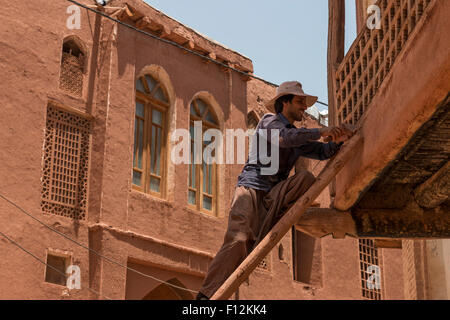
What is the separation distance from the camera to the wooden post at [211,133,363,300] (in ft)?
17.6

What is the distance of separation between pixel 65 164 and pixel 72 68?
5.65 ft

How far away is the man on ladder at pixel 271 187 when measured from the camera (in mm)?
5750

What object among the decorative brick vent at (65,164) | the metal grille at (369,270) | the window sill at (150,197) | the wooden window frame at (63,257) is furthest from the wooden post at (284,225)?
the metal grille at (369,270)

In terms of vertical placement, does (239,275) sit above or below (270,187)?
below

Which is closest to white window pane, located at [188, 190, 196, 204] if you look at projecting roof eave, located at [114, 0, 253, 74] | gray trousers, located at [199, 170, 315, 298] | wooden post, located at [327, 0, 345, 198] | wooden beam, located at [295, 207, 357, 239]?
projecting roof eave, located at [114, 0, 253, 74]

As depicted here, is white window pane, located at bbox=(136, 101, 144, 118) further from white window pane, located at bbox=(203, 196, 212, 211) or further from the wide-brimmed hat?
the wide-brimmed hat

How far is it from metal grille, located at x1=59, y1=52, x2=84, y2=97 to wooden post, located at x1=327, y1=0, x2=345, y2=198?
7.03 metres

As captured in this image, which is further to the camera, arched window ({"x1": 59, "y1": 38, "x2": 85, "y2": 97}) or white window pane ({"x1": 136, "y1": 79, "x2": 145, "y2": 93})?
white window pane ({"x1": 136, "y1": 79, "x2": 145, "y2": 93})

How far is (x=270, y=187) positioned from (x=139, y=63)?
9.07 meters

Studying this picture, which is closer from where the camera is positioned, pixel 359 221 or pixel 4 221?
pixel 359 221

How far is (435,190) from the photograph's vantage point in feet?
21.5

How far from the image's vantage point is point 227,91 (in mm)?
16750
